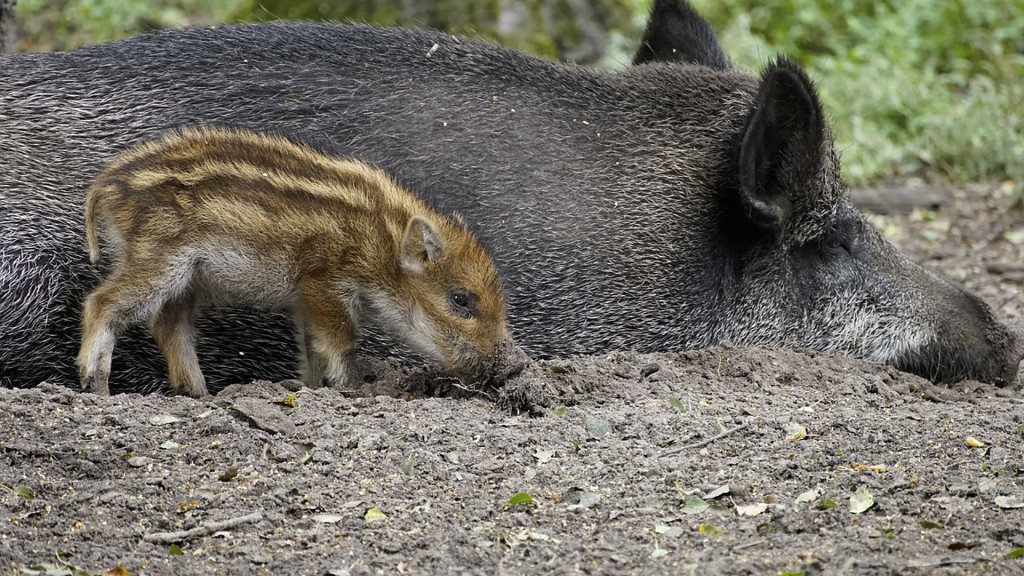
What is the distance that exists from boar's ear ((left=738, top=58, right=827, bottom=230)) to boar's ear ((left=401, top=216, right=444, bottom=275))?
1.53 meters

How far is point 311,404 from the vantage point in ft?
14.6

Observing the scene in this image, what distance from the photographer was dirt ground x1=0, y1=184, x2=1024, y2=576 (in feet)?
11.4

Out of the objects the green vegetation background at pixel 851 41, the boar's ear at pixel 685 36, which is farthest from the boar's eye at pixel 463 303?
the green vegetation background at pixel 851 41

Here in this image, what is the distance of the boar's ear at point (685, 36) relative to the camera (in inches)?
259

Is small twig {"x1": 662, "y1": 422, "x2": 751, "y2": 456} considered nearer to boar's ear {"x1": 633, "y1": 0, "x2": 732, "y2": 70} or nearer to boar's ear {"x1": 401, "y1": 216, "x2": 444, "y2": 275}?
boar's ear {"x1": 401, "y1": 216, "x2": 444, "y2": 275}

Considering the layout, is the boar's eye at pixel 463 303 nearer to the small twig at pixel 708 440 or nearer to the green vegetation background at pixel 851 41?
the small twig at pixel 708 440

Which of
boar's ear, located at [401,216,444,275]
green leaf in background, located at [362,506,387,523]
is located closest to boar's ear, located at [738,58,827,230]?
boar's ear, located at [401,216,444,275]

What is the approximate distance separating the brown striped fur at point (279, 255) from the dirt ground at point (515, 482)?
10.6 inches

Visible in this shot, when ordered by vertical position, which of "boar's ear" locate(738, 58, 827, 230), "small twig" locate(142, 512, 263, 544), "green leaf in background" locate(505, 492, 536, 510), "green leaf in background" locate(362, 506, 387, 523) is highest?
"boar's ear" locate(738, 58, 827, 230)

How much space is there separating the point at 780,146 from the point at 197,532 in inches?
123

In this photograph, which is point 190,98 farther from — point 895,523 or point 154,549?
point 895,523

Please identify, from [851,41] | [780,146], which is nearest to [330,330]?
[780,146]

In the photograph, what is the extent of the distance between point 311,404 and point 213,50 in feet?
5.99

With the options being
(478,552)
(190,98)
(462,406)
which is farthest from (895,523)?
(190,98)
